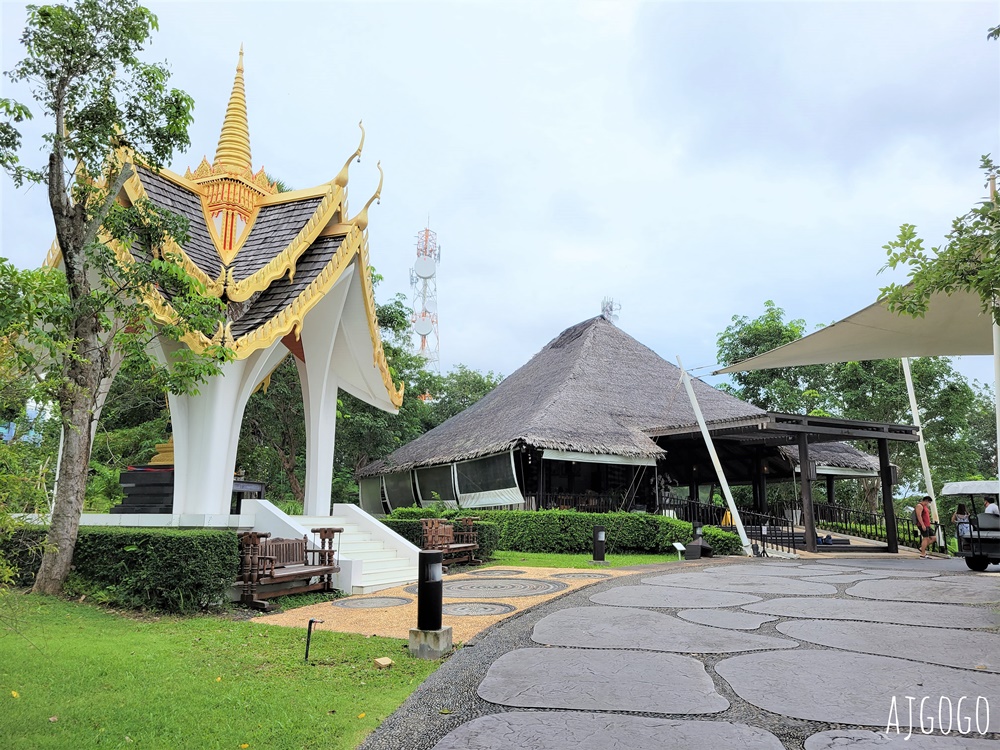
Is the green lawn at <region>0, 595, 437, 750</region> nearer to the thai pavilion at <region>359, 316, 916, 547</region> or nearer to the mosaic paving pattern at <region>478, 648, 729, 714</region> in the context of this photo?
the mosaic paving pattern at <region>478, 648, 729, 714</region>

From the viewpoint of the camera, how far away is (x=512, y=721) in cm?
352

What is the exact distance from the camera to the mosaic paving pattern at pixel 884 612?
596 centimetres

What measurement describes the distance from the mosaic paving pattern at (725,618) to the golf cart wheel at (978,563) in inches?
263

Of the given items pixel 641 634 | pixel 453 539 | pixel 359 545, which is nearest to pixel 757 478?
pixel 453 539

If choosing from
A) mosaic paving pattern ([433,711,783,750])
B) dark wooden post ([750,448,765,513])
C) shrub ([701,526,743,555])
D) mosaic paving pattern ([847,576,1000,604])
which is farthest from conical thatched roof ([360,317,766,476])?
mosaic paving pattern ([433,711,783,750])

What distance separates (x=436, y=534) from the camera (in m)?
11.3

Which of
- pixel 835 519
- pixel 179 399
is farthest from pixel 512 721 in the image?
pixel 835 519

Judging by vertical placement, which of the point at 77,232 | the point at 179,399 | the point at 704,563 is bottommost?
the point at 704,563

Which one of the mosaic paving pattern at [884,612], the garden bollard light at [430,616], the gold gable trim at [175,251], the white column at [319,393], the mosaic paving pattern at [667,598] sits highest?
the gold gable trim at [175,251]

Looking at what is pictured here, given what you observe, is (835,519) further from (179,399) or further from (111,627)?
(111,627)

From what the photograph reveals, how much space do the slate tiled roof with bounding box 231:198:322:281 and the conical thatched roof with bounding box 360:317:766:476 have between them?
7.00 meters

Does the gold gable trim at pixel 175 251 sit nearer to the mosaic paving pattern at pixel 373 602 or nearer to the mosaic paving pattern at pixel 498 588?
the mosaic paving pattern at pixel 373 602

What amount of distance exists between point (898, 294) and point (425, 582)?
509cm

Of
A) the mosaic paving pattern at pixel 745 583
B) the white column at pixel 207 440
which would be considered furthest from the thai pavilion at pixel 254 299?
the mosaic paving pattern at pixel 745 583
